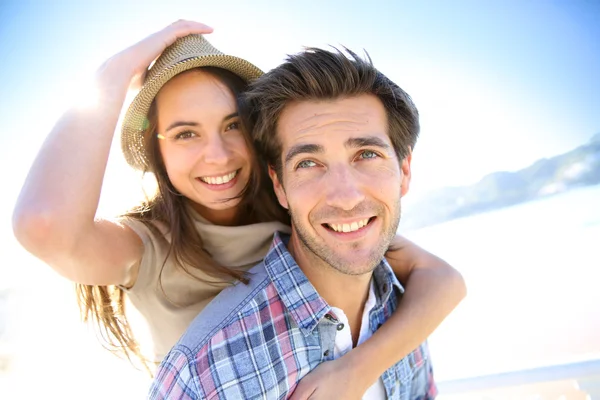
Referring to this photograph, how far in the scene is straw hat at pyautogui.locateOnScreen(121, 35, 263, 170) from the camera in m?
2.01

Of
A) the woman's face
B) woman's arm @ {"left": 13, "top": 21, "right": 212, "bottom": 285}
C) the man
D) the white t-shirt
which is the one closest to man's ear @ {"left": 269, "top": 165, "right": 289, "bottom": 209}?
the man

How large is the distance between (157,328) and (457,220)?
9763mm

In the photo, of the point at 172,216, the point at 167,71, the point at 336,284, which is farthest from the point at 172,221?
the point at 336,284

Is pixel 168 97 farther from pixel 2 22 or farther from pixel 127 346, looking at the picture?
pixel 2 22

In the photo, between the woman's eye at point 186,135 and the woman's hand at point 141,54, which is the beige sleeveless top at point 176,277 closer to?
the woman's eye at point 186,135

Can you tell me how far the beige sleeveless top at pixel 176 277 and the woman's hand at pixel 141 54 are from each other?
0.64 m

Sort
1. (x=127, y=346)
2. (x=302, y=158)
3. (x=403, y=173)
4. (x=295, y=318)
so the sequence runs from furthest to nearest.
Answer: (x=127, y=346) → (x=403, y=173) → (x=302, y=158) → (x=295, y=318)

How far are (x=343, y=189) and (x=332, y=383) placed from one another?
72 centimetres

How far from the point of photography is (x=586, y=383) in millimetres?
2574

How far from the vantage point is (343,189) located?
189 centimetres

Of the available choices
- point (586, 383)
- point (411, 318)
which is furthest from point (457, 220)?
point (411, 318)

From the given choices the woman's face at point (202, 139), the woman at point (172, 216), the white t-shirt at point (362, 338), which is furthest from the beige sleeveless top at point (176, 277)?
the white t-shirt at point (362, 338)

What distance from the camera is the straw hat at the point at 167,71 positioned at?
201cm

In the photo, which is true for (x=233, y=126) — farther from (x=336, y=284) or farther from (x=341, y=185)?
(x=336, y=284)
